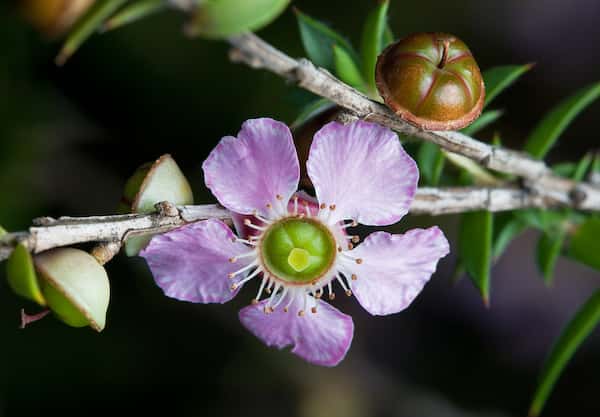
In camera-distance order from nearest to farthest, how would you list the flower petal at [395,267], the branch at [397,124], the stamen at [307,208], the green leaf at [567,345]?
the branch at [397,124] < the flower petal at [395,267] < the stamen at [307,208] < the green leaf at [567,345]

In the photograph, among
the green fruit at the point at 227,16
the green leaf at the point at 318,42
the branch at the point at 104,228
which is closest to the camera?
the green fruit at the point at 227,16

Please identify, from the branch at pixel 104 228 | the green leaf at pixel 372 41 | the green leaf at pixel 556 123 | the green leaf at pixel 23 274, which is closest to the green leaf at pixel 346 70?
the green leaf at pixel 372 41

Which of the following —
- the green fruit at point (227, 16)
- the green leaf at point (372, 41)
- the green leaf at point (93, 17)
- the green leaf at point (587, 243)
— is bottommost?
the green leaf at point (587, 243)

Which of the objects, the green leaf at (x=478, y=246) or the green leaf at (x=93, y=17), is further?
the green leaf at (x=478, y=246)

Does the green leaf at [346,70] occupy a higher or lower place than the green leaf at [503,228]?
higher

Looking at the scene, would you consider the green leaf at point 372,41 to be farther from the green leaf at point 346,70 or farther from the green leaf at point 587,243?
the green leaf at point 587,243

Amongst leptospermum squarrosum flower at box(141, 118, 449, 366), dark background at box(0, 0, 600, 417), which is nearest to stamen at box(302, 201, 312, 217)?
leptospermum squarrosum flower at box(141, 118, 449, 366)
